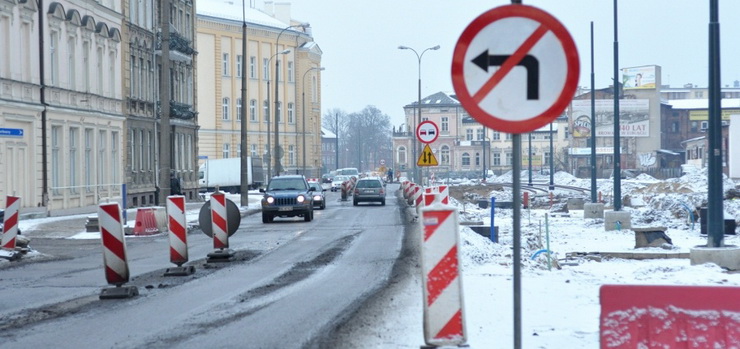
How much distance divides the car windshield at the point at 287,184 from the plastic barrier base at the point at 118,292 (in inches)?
876

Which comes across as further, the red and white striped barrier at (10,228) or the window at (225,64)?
the window at (225,64)

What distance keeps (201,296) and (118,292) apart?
1010 mm

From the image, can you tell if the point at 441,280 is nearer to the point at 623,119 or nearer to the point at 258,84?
the point at 258,84

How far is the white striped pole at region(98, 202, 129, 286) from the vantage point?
1360cm

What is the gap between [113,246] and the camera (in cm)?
1365

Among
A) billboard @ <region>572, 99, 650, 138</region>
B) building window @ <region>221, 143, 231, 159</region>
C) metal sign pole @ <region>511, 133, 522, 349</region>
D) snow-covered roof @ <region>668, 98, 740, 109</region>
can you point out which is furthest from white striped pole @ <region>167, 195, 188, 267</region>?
snow-covered roof @ <region>668, 98, 740, 109</region>

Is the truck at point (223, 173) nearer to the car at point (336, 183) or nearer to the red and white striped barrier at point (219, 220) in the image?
the car at point (336, 183)

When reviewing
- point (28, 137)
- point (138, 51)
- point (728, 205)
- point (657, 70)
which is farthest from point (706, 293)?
point (657, 70)

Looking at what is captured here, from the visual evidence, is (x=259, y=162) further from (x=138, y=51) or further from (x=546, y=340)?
(x=546, y=340)

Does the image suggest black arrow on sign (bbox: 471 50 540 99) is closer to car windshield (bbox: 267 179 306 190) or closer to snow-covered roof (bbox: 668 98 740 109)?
car windshield (bbox: 267 179 306 190)

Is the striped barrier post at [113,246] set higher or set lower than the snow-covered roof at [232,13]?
lower

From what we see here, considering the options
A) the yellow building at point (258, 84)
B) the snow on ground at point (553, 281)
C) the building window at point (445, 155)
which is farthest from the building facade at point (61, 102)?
the building window at point (445, 155)

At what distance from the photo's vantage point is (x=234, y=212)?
63.0 ft

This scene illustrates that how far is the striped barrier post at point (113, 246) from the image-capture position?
13602 millimetres
